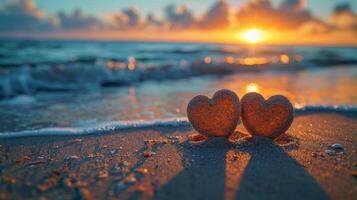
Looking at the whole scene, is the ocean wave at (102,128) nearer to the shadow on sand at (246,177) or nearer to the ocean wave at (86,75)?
the shadow on sand at (246,177)

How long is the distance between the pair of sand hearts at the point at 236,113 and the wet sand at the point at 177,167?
0.14 metres

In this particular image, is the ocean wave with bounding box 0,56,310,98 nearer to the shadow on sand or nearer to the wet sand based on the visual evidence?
the wet sand

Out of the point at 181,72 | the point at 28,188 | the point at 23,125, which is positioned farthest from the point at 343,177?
the point at 181,72

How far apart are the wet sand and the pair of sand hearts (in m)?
0.14

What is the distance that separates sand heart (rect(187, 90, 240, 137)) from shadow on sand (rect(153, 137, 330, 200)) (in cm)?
19

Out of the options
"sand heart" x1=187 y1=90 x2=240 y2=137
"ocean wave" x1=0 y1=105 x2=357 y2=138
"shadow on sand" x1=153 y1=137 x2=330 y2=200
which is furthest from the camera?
"ocean wave" x1=0 y1=105 x2=357 y2=138

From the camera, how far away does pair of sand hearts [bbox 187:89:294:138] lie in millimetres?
3252

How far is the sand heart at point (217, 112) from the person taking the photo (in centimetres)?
324

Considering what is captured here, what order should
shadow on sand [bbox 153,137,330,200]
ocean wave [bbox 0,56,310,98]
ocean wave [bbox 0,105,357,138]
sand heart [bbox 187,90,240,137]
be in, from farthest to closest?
ocean wave [bbox 0,56,310,98], ocean wave [bbox 0,105,357,138], sand heart [bbox 187,90,240,137], shadow on sand [bbox 153,137,330,200]

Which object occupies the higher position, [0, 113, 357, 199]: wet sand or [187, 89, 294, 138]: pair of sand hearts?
[187, 89, 294, 138]: pair of sand hearts

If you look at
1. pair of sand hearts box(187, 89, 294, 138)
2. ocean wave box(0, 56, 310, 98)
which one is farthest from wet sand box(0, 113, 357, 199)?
ocean wave box(0, 56, 310, 98)

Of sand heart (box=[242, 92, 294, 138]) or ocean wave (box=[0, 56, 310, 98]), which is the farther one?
ocean wave (box=[0, 56, 310, 98])

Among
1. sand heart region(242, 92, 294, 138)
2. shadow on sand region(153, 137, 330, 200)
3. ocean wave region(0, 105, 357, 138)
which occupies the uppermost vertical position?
sand heart region(242, 92, 294, 138)

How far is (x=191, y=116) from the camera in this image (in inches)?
133
